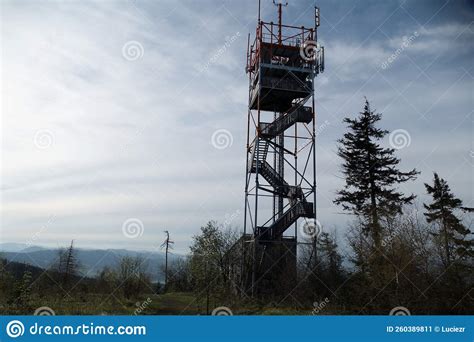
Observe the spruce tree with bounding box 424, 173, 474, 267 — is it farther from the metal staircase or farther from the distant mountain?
the distant mountain

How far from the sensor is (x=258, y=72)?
25.1 m

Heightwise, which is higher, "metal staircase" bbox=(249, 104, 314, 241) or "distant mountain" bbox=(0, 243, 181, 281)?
"metal staircase" bbox=(249, 104, 314, 241)

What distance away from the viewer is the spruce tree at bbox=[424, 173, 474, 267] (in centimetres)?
1739

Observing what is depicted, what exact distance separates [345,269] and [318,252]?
3.01 metres

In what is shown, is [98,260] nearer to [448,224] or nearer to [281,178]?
[281,178]

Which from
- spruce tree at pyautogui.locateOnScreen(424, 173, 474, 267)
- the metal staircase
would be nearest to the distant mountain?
the metal staircase

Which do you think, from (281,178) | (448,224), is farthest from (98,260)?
(448,224)

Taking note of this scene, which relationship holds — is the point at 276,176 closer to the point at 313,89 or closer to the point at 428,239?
the point at 313,89

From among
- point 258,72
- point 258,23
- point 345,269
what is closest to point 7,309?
point 345,269

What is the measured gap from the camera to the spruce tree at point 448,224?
17391 millimetres

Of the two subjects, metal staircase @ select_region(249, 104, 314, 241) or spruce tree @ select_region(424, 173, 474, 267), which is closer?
spruce tree @ select_region(424, 173, 474, 267)

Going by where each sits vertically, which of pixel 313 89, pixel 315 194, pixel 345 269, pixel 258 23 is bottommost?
pixel 345 269

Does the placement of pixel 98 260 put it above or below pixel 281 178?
below

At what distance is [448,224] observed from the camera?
22656 millimetres
